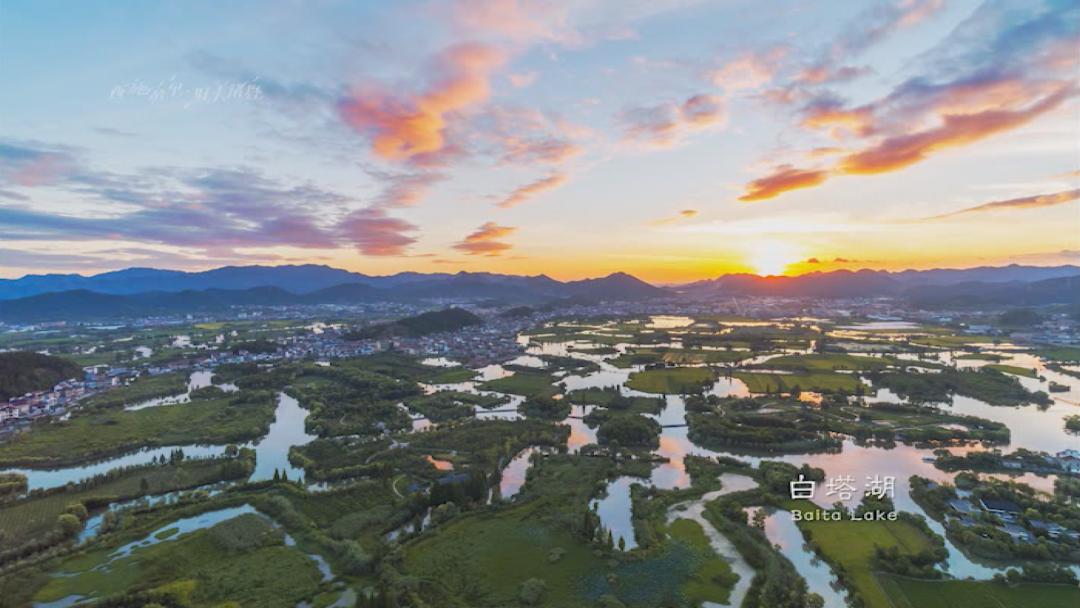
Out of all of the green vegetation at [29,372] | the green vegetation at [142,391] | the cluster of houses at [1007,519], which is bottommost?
the cluster of houses at [1007,519]

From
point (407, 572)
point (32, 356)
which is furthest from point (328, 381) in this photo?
point (407, 572)

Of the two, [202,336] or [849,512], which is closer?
[849,512]

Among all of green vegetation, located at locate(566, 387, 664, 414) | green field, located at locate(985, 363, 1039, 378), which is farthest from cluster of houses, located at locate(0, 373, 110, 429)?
green field, located at locate(985, 363, 1039, 378)

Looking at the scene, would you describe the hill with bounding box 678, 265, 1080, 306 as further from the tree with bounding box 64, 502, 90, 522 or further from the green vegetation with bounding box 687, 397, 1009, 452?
the tree with bounding box 64, 502, 90, 522

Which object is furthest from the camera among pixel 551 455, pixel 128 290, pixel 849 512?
pixel 128 290

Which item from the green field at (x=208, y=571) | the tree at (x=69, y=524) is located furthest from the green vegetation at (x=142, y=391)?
the green field at (x=208, y=571)

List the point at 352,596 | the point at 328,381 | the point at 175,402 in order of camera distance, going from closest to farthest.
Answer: the point at 352,596, the point at 175,402, the point at 328,381

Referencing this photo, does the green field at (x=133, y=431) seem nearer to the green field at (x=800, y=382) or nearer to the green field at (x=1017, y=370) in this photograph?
the green field at (x=800, y=382)

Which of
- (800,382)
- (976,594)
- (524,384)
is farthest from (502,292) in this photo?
(976,594)

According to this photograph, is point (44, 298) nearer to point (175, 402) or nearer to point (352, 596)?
point (175, 402)
